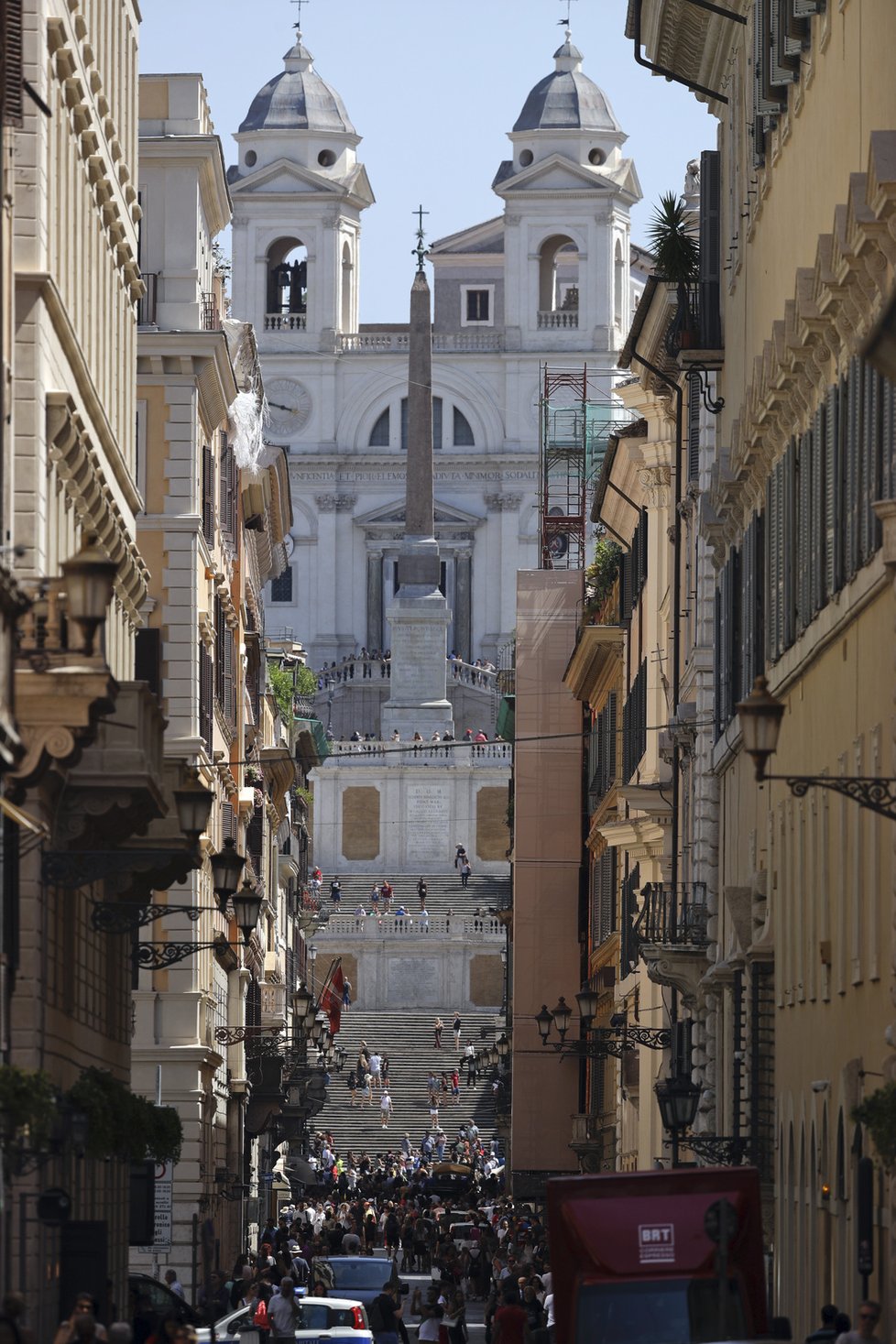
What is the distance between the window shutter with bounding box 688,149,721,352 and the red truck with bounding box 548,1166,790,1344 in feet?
52.2

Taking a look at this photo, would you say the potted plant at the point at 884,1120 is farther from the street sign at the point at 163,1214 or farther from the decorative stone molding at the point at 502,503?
the decorative stone molding at the point at 502,503

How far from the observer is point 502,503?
461ft

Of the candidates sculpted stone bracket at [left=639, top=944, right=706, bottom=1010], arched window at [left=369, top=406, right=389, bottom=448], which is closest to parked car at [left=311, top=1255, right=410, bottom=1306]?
sculpted stone bracket at [left=639, top=944, right=706, bottom=1010]

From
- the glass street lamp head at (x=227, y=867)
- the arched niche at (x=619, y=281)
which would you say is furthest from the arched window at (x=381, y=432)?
the glass street lamp head at (x=227, y=867)

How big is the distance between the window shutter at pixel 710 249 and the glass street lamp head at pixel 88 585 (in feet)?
59.4

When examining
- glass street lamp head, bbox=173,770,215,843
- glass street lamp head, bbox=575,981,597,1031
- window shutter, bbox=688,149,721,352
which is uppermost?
window shutter, bbox=688,149,721,352

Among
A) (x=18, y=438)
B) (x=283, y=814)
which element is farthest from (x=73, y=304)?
(x=283, y=814)

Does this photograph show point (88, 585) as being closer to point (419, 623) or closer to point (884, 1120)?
point (884, 1120)

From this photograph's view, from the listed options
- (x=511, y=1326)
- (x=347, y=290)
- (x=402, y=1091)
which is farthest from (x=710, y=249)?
(x=347, y=290)

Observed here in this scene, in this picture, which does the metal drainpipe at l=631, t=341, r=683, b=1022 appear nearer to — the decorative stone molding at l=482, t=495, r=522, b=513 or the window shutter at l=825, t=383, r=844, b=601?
the window shutter at l=825, t=383, r=844, b=601

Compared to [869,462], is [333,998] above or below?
below

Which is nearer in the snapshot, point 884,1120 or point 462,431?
point 884,1120

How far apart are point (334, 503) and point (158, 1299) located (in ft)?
361

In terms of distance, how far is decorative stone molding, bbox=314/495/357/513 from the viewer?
141375mm
